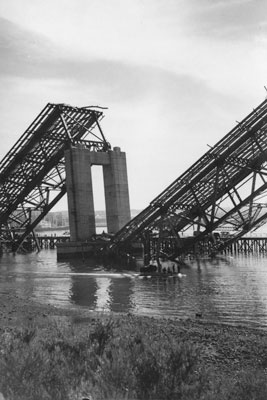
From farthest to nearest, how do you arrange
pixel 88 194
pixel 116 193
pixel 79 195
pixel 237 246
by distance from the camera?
pixel 237 246 → pixel 116 193 → pixel 88 194 → pixel 79 195

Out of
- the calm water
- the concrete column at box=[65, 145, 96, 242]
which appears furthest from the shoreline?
the concrete column at box=[65, 145, 96, 242]

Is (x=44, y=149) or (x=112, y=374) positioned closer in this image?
(x=112, y=374)

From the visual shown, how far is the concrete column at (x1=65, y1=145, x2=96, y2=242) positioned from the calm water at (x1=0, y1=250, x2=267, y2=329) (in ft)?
38.6

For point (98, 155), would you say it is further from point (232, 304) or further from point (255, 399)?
point (255, 399)

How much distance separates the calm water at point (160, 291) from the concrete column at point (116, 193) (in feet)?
49.0

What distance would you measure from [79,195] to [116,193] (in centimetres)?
510

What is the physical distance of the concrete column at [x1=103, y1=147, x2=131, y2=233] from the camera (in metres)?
52.9

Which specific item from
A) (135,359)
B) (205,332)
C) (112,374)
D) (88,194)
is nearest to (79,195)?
(88,194)

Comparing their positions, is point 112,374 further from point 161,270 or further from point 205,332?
point 161,270

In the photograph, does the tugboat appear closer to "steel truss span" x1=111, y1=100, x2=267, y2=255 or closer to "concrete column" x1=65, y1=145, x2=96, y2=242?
"steel truss span" x1=111, y1=100, x2=267, y2=255

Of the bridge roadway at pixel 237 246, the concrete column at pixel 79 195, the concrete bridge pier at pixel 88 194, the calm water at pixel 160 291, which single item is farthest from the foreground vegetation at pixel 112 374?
the concrete column at pixel 79 195

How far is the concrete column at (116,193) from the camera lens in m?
52.9

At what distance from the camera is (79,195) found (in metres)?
50.3

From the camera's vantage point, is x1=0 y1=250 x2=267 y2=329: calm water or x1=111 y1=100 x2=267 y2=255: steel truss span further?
x1=111 y1=100 x2=267 y2=255: steel truss span
